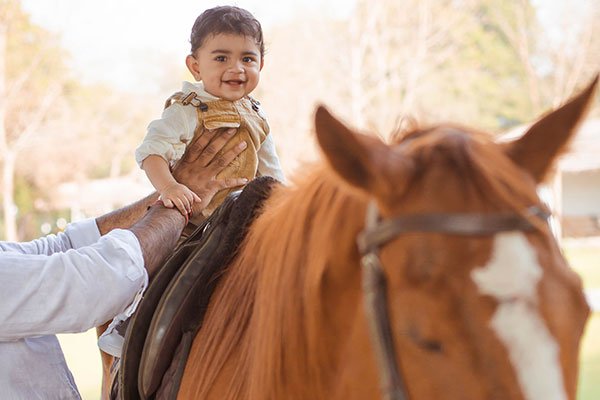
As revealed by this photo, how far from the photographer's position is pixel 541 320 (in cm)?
121

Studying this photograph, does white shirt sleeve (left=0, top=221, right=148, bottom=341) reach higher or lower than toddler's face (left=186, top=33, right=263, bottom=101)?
lower

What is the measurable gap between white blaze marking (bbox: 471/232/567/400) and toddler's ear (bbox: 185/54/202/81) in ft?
6.81

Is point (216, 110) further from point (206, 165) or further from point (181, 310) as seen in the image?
point (181, 310)

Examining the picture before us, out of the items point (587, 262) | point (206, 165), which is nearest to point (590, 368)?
point (206, 165)

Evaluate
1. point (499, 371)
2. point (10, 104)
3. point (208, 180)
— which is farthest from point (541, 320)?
point (10, 104)

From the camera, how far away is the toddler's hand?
2.49 m

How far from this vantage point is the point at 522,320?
120 cm

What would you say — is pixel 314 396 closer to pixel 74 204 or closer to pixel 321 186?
pixel 321 186

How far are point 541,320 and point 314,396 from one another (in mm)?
629

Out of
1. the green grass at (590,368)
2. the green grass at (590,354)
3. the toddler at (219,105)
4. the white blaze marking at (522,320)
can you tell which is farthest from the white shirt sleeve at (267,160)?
the green grass at (590,368)

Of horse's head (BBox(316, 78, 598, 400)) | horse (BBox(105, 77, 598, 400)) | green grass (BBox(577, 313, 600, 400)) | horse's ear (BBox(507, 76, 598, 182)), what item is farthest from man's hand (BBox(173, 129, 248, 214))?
green grass (BBox(577, 313, 600, 400))

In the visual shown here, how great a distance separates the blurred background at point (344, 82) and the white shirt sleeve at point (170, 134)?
1377cm

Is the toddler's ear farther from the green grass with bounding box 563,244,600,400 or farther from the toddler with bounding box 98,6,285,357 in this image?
the green grass with bounding box 563,244,600,400

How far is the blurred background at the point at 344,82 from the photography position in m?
21.7
